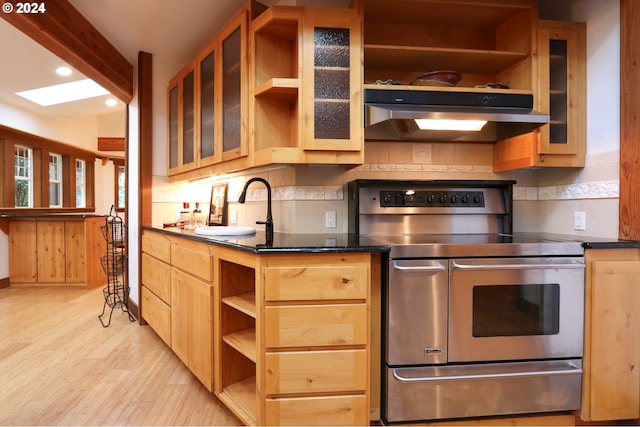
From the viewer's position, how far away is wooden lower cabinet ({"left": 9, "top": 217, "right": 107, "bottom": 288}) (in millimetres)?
4754

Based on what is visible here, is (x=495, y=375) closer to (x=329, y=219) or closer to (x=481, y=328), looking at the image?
(x=481, y=328)

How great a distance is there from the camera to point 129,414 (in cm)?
183

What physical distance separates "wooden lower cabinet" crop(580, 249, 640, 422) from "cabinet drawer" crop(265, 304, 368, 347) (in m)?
1.15

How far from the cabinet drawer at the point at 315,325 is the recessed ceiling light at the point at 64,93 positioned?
422cm

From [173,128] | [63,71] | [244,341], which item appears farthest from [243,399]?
[63,71]

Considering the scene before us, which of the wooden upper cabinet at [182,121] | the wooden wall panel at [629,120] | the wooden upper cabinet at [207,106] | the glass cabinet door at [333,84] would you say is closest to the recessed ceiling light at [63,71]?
the wooden upper cabinet at [182,121]

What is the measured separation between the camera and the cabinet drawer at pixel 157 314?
247 cm

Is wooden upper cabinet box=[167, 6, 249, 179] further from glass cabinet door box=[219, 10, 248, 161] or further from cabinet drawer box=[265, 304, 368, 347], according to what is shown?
cabinet drawer box=[265, 304, 368, 347]

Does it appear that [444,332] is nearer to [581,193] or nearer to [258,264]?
[258,264]

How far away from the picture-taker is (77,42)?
2473mm

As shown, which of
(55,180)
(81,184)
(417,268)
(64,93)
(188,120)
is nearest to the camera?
(417,268)

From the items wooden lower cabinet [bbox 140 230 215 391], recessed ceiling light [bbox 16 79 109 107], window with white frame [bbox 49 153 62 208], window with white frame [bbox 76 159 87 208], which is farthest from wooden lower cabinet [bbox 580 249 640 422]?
window with white frame [bbox 76 159 87 208]

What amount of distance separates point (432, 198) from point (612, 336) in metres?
1.12

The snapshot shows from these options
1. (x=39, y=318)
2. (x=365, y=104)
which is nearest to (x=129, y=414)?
(x=365, y=104)
